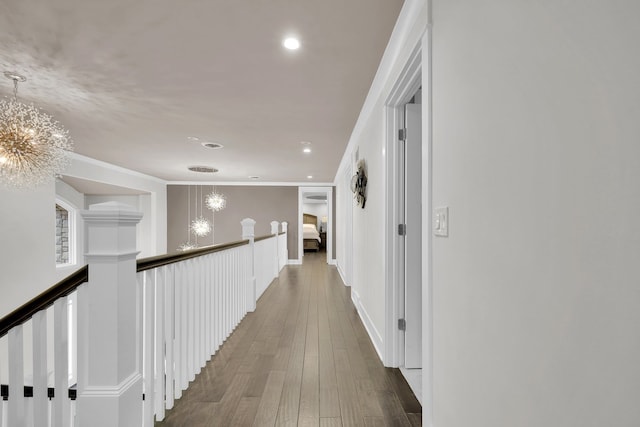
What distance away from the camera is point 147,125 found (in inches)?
151

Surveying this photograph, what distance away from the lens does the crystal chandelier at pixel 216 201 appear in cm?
805

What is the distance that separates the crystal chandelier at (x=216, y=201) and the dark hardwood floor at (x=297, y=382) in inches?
206

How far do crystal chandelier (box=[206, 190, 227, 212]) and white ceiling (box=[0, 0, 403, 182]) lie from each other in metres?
3.65

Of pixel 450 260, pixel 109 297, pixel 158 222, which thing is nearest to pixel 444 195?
pixel 450 260

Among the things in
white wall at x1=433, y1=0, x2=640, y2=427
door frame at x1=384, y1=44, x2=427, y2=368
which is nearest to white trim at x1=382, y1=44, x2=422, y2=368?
door frame at x1=384, y1=44, x2=427, y2=368

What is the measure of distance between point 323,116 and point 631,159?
320 cm

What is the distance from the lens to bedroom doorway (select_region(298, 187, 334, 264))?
27.5 feet

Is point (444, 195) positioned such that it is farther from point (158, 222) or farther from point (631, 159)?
point (158, 222)

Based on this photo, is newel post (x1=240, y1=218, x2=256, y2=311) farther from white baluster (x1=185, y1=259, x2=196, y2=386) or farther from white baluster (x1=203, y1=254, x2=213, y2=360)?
white baluster (x1=185, y1=259, x2=196, y2=386)

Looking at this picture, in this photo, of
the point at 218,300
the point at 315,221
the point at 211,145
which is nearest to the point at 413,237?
the point at 218,300

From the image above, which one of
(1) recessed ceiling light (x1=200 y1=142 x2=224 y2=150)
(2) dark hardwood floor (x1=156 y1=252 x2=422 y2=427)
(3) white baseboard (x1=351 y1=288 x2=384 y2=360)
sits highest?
(1) recessed ceiling light (x1=200 y1=142 x2=224 y2=150)

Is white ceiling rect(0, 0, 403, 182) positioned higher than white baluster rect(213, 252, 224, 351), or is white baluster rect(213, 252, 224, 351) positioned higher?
white ceiling rect(0, 0, 403, 182)

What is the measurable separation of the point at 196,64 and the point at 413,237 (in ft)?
6.75

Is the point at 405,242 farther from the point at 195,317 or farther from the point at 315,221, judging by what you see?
the point at 315,221
